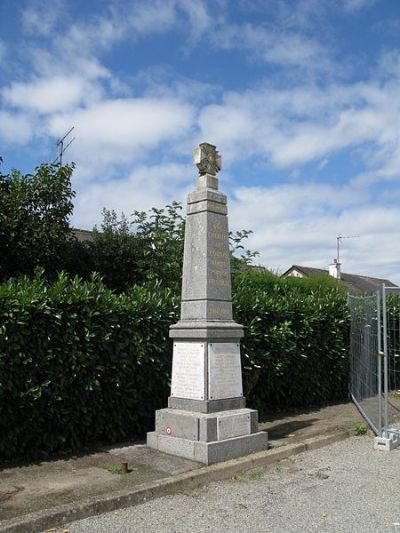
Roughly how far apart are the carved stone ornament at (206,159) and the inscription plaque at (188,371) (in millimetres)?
2264

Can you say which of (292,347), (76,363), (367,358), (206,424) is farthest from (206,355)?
(367,358)

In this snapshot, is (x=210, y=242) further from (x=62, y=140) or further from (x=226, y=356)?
(x=62, y=140)

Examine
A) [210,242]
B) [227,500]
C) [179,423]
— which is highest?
[210,242]

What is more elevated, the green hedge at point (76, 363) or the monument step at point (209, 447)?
the green hedge at point (76, 363)

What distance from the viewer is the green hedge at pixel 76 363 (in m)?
6.12

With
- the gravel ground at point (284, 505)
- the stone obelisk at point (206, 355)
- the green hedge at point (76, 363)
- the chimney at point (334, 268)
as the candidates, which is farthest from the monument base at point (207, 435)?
the chimney at point (334, 268)

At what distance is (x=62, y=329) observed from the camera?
6535 mm

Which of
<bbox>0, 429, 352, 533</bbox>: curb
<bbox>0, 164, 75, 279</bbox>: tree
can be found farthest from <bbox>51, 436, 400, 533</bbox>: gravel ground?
<bbox>0, 164, 75, 279</bbox>: tree

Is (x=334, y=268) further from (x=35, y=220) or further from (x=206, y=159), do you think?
(x=206, y=159)

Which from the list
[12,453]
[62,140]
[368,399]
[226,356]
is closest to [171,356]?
[226,356]

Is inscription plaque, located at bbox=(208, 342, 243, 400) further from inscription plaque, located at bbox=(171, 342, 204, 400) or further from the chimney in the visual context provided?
the chimney

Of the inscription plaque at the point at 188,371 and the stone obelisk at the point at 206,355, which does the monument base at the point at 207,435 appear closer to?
the stone obelisk at the point at 206,355

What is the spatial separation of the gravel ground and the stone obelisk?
1.87ft

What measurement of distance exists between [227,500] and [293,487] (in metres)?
0.79
